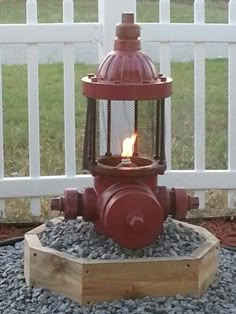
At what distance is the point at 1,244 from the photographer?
3.91 m

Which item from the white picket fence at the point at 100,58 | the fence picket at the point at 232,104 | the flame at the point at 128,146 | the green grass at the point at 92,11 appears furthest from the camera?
the green grass at the point at 92,11

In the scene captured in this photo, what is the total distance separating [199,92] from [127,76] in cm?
142

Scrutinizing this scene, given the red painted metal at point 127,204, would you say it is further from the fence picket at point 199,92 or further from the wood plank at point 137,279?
the fence picket at point 199,92

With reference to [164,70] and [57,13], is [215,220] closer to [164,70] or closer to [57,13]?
[164,70]

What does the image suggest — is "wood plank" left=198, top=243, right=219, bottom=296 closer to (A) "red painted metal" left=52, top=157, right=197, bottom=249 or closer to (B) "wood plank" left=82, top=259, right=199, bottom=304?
(B) "wood plank" left=82, top=259, right=199, bottom=304

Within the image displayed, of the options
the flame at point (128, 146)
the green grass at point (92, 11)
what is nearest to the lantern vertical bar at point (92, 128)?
the flame at point (128, 146)

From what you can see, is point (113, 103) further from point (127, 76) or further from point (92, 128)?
point (127, 76)

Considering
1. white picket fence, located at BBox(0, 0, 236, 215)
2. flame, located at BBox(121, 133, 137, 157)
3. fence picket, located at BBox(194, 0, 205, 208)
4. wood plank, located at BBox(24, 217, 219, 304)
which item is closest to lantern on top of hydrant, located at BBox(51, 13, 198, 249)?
flame, located at BBox(121, 133, 137, 157)

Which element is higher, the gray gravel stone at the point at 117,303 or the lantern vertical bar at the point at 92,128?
the lantern vertical bar at the point at 92,128

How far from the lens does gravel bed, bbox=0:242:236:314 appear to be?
313cm

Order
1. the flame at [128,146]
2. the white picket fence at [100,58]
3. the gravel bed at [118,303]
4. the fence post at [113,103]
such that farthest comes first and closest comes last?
the white picket fence at [100,58], the fence post at [113,103], the flame at [128,146], the gravel bed at [118,303]

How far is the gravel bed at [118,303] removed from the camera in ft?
10.3

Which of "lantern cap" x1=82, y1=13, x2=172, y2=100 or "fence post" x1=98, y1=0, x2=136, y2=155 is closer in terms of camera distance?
"lantern cap" x1=82, y1=13, x2=172, y2=100

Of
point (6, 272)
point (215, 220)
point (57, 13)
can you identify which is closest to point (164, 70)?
point (215, 220)
